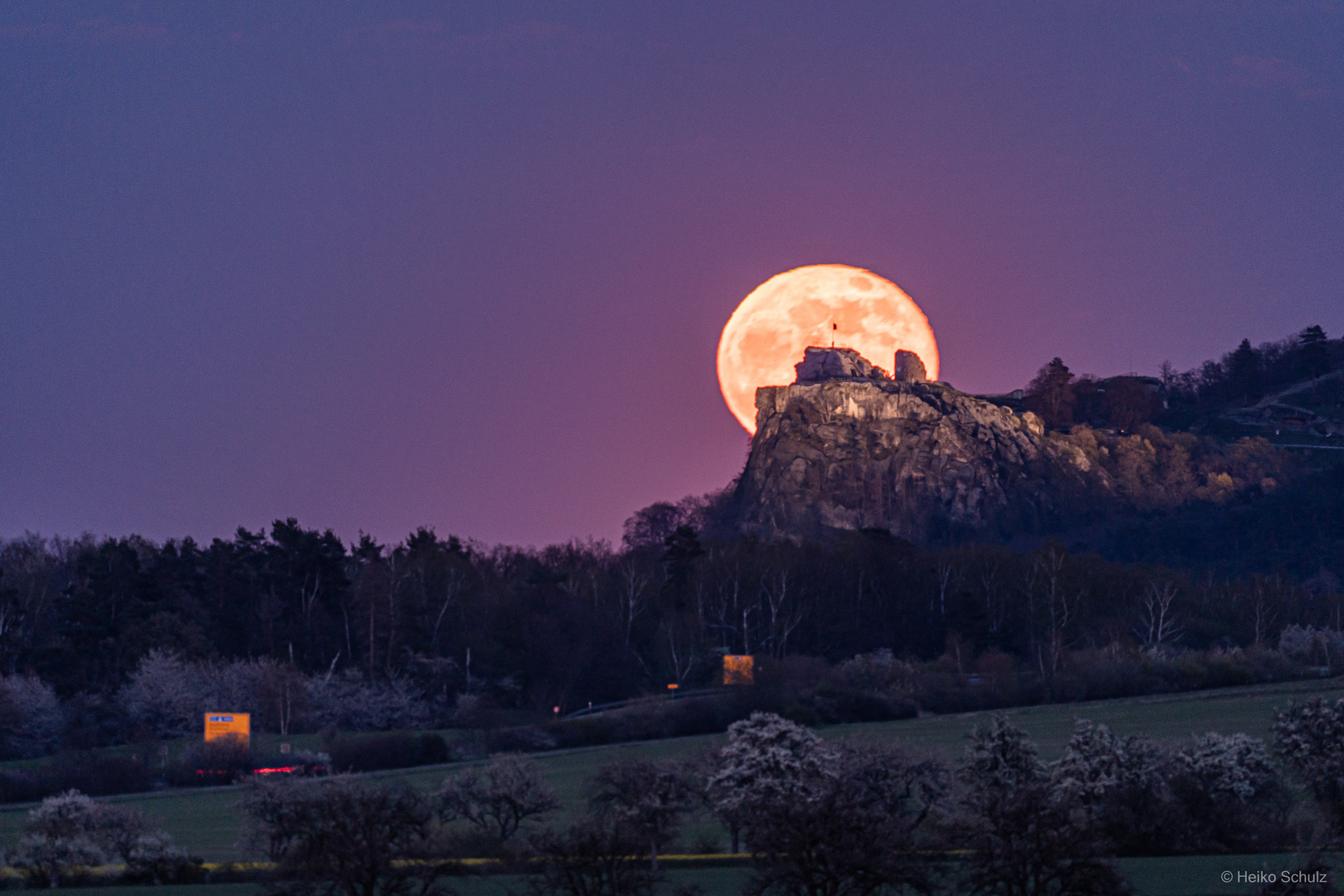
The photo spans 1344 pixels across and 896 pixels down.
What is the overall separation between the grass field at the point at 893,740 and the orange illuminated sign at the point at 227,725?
Answer: 26.0 ft

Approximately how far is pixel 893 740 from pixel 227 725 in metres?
38.0

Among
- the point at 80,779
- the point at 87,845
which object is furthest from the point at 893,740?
the point at 80,779

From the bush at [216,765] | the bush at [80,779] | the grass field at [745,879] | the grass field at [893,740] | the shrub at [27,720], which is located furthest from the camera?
the shrub at [27,720]

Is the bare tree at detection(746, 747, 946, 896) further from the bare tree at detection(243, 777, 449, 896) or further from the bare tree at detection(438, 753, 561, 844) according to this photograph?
the bare tree at detection(438, 753, 561, 844)

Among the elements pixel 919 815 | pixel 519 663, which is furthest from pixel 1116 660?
pixel 919 815

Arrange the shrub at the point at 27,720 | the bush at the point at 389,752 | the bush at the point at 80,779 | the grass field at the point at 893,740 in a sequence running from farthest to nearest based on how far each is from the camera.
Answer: the shrub at the point at 27,720 < the bush at the point at 389,752 < the bush at the point at 80,779 < the grass field at the point at 893,740

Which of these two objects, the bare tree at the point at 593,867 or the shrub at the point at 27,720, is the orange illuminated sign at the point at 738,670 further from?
the bare tree at the point at 593,867

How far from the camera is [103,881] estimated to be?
5388 centimetres

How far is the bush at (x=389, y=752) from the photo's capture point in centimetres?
8381

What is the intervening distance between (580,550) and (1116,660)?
68510 mm

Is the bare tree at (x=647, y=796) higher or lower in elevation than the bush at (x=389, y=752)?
lower

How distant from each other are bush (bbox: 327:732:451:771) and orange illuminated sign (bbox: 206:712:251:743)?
16.1ft

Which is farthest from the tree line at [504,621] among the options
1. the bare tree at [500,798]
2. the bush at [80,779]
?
the bare tree at [500,798]

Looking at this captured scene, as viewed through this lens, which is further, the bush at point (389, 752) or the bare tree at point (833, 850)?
the bush at point (389, 752)
